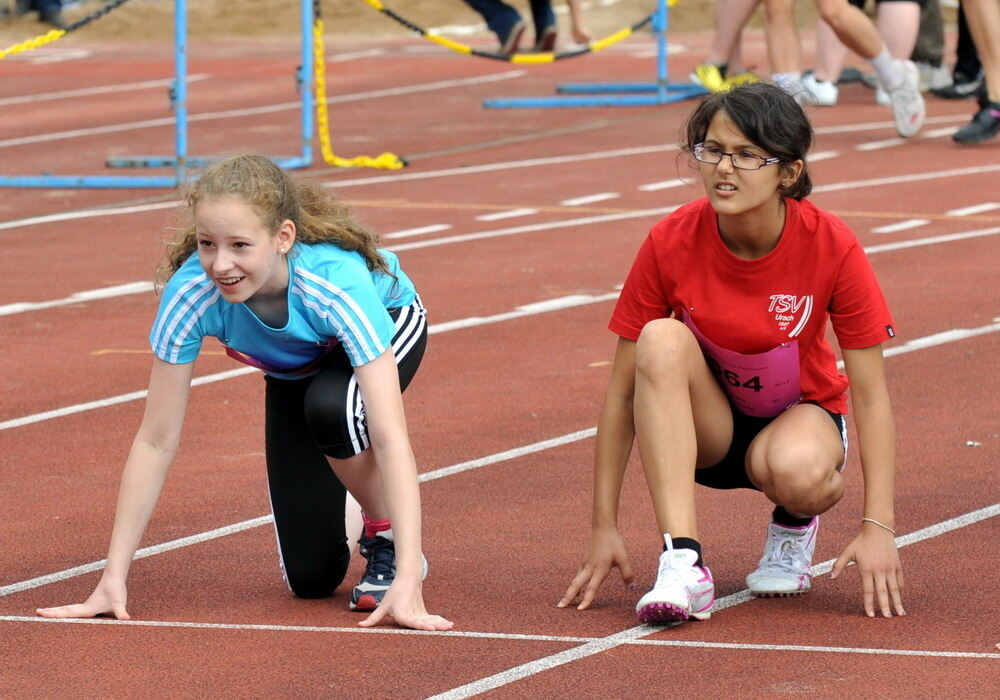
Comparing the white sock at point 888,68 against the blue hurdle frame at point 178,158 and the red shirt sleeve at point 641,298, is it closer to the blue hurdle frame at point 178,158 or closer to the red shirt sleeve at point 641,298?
the blue hurdle frame at point 178,158

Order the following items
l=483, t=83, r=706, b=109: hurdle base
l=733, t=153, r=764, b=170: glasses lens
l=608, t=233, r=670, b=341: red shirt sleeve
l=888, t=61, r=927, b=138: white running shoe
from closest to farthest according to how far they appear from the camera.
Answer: l=733, t=153, r=764, b=170: glasses lens, l=608, t=233, r=670, b=341: red shirt sleeve, l=888, t=61, r=927, b=138: white running shoe, l=483, t=83, r=706, b=109: hurdle base

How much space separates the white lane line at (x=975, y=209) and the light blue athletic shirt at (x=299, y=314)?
6.96m

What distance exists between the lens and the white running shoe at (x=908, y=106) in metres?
12.9

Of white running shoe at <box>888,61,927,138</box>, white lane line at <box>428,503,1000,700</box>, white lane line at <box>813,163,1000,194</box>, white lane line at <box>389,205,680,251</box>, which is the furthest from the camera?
white running shoe at <box>888,61,927,138</box>

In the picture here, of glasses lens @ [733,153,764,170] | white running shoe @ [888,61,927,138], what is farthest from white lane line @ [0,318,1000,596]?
white running shoe @ [888,61,927,138]

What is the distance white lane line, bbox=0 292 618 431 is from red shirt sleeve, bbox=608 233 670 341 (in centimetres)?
248

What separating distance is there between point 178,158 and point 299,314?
7951 mm

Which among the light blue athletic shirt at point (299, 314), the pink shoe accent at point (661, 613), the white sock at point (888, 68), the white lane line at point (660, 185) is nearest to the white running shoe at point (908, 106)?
the white sock at point (888, 68)

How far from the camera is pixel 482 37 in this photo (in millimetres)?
23484

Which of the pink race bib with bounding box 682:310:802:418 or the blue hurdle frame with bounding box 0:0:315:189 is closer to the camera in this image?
the pink race bib with bounding box 682:310:802:418

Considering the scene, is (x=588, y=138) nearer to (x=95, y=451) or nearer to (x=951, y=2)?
(x=95, y=451)

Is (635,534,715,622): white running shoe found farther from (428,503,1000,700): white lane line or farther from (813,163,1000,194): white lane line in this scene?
(813,163,1000,194): white lane line

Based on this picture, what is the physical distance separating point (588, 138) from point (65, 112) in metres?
5.47

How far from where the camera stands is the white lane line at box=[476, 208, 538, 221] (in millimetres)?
10883
